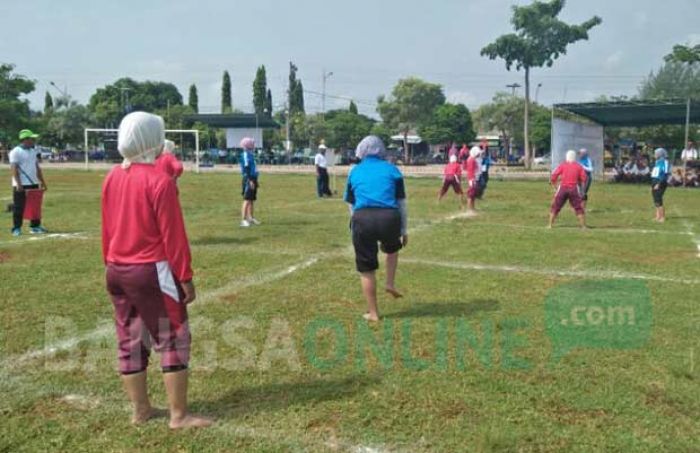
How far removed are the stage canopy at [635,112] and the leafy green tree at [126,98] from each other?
61.1 meters

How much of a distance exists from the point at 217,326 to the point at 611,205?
645 inches

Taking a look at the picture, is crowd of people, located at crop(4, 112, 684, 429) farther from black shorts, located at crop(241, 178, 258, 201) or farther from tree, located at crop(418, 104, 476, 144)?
tree, located at crop(418, 104, 476, 144)

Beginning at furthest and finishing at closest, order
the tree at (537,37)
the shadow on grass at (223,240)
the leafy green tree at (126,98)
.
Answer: the leafy green tree at (126,98)
the tree at (537,37)
the shadow on grass at (223,240)

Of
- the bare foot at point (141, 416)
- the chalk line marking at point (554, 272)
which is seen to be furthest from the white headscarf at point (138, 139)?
the chalk line marking at point (554, 272)

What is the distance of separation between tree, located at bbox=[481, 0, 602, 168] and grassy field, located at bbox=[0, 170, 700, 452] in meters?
40.9

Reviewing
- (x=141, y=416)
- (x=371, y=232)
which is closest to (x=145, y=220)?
(x=141, y=416)

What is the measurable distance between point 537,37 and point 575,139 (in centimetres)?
2187

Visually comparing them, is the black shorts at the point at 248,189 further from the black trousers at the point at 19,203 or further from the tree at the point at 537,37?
the tree at the point at 537,37

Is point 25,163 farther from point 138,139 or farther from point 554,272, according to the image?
point 138,139

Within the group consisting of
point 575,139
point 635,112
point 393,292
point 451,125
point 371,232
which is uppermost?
point 451,125

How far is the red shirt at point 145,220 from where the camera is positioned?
3.86m

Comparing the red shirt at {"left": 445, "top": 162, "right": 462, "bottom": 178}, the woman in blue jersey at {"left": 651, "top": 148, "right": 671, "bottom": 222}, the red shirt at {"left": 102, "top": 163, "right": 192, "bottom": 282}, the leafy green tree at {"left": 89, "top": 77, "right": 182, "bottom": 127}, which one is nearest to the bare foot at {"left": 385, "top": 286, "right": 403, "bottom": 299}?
the red shirt at {"left": 102, "top": 163, "right": 192, "bottom": 282}

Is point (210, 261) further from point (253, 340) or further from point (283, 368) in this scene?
point (283, 368)

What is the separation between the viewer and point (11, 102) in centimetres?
4997
